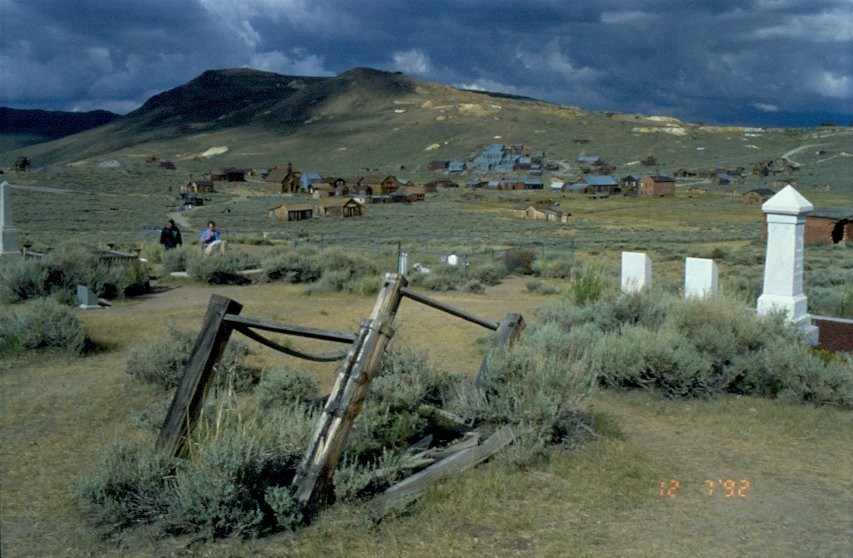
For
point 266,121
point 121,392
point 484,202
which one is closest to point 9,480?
point 121,392

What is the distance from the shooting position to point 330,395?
5.56 m

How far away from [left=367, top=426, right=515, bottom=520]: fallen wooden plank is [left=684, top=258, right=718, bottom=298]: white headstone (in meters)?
6.79

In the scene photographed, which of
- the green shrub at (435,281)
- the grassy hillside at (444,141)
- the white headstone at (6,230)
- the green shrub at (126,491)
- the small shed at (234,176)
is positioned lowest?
the green shrub at (435,281)

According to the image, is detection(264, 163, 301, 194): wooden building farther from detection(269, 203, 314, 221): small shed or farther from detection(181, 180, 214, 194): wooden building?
detection(269, 203, 314, 221): small shed

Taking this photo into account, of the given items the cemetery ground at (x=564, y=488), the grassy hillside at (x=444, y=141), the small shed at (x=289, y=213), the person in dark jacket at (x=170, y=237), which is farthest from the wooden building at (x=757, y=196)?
the cemetery ground at (x=564, y=488)

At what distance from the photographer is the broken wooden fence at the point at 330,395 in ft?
17.8

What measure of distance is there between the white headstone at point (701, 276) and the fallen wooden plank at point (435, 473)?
6.79 metres

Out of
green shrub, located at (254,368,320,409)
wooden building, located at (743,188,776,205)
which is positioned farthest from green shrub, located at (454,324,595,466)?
wooden building, located at (743,188,776,205)

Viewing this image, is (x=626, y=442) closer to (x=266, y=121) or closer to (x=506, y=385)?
(x=506, y=385)

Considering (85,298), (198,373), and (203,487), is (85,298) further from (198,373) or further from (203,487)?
(203,487)

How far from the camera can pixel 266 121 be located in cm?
19400

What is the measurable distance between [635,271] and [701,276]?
122cm

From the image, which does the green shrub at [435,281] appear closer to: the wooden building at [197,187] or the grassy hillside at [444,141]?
the wooden building at [197,187]

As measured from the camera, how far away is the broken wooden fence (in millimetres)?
5414
